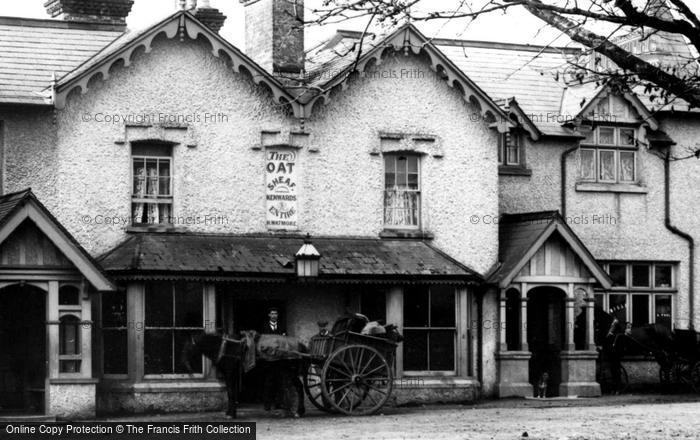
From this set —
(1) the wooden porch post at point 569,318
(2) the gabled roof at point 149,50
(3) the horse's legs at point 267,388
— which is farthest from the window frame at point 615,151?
(3) the horse's legs at point 267,388

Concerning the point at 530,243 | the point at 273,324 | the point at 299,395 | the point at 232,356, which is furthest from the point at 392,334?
the point at 530,243

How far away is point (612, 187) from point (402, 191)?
221 inches

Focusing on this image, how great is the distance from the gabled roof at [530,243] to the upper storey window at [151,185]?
22.1 ft

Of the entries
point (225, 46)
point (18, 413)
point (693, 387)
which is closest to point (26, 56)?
point (225, 46)

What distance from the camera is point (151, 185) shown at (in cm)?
2430

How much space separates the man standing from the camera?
77.4 ft

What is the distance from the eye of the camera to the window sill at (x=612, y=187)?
2886cm

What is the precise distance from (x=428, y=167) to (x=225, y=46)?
4.93 meters

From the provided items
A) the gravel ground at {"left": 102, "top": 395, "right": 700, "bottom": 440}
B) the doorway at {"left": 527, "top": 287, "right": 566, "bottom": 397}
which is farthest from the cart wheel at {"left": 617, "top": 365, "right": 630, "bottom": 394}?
the gravel ground at {"left": 102, "top": 395, "right": 700, "bottom": 440}

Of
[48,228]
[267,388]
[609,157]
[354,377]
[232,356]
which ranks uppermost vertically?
[609,157]

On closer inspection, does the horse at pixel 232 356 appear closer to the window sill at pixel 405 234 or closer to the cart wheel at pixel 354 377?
the cart wheel at pixel 354 377

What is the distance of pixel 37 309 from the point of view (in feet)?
75.9

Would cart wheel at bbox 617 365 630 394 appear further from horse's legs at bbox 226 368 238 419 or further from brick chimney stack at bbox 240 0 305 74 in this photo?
horse's legs at bbox 226 368 238 419

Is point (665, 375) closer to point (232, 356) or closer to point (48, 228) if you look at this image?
point (232, 356)
